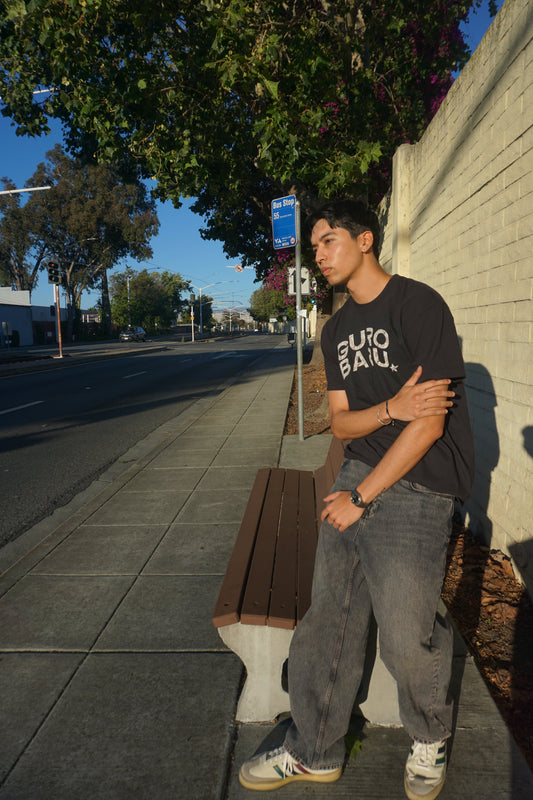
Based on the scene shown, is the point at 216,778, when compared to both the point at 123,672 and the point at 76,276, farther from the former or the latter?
the point at 76,276

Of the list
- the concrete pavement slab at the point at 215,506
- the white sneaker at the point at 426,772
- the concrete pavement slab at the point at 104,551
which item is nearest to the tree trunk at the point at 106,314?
the concrete pavement slab at the point at 215,506

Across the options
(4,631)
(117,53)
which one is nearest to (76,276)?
(117,53)

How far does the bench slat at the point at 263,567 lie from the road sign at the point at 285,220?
4193mm

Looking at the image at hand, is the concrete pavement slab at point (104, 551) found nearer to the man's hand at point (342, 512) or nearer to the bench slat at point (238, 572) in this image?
the bench slat at point (238, 572)

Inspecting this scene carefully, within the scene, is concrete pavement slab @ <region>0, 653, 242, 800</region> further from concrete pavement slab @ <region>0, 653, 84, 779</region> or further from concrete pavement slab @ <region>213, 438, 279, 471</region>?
concrete pavement slab @ <region>213, 438, 279, 471</region>

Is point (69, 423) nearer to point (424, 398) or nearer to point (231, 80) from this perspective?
point (231, 80)

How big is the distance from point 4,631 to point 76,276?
2254 inches

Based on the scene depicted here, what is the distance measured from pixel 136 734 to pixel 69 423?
7.91 m

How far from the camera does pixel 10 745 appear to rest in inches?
83.2

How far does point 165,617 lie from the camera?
3018 mm

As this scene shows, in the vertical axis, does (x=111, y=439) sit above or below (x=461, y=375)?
below

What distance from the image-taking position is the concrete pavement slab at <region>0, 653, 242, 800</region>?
190 cm

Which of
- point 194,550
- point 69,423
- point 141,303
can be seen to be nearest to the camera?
point 194,550

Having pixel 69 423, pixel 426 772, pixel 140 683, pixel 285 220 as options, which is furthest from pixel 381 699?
pixel 69 423
